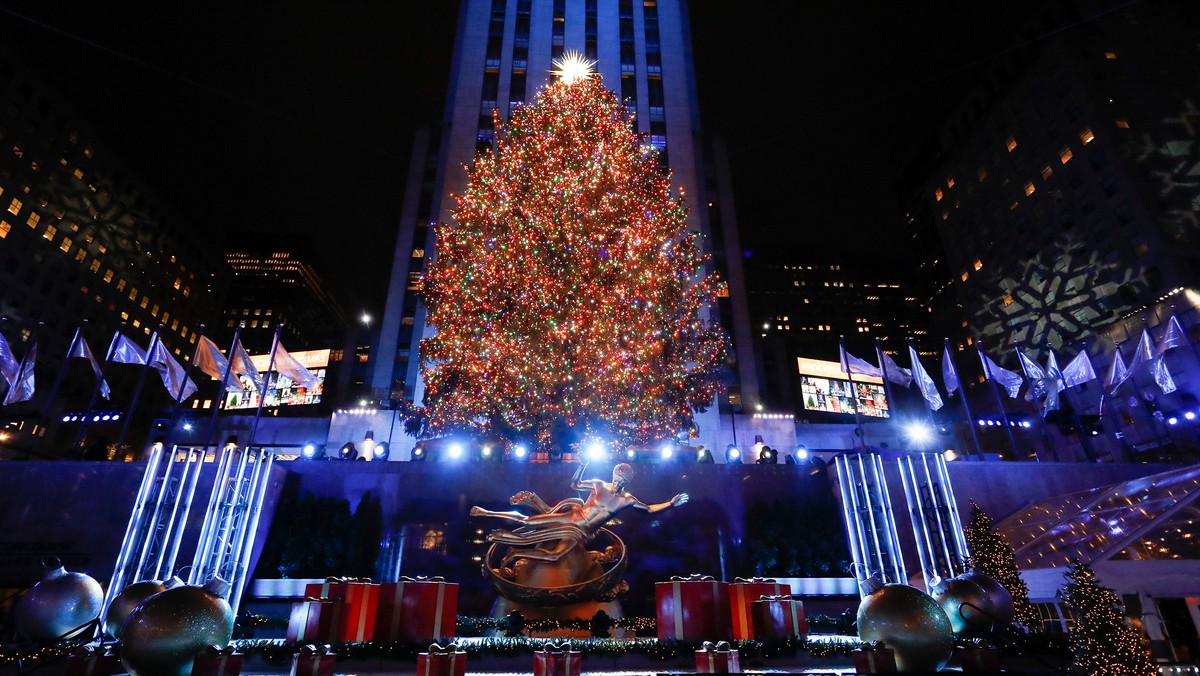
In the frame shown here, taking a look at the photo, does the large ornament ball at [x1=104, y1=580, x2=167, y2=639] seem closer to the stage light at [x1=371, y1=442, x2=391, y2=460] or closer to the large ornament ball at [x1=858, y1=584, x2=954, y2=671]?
the large ornament ball at [x1=858, y1=584, x2=954, y2=671]

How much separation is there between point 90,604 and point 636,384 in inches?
556

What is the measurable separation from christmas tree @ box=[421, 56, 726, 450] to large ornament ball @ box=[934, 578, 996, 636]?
10.9 meters

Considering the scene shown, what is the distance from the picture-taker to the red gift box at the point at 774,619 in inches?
390

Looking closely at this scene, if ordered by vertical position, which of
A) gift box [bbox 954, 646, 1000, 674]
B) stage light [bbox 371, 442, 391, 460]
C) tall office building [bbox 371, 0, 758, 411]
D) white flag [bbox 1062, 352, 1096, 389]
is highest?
tall office building [bbox 371, 0, 758, 411]

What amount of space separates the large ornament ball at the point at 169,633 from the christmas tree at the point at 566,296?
11.7 meters

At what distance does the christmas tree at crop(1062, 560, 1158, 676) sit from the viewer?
22.2 feet

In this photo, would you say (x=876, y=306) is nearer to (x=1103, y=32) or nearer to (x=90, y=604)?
(x=1103, y=32)

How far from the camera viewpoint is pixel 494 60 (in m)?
40.9

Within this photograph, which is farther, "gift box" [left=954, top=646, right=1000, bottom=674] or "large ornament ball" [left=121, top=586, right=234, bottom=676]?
"gift box" [left=954, top=646, right=1000, bottom=674]

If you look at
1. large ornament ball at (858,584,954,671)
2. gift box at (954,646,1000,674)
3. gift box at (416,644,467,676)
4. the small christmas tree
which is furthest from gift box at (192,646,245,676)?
the small christmas tree

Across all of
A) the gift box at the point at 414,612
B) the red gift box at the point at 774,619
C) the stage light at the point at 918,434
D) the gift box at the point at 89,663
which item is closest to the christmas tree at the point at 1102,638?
the red gift box at the point at 774,619

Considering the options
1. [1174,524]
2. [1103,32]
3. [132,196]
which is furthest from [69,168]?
[1103,32]

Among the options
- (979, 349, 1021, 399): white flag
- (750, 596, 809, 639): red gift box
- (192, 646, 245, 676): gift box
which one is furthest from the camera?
(979, 349, 1021, 399): white flag

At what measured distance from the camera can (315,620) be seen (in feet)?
31.1
